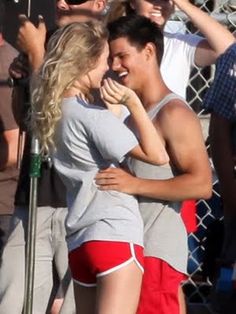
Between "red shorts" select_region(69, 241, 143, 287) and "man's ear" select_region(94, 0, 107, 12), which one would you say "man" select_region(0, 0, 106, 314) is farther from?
"red shorts" select_region(69, 241, 143, 287)

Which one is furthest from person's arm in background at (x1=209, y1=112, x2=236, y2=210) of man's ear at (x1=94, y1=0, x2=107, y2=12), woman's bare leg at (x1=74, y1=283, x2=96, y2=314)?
man's ear at (x1=94, y1=0, x2=107, y2=12)

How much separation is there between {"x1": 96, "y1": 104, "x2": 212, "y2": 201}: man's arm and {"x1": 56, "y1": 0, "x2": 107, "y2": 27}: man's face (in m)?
1.17

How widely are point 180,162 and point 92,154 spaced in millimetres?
374

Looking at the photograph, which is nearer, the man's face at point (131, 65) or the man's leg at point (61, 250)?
the man's face at point (131, 65)

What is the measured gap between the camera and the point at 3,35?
5.17 meters

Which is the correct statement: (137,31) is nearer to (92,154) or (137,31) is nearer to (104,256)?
(92,154)

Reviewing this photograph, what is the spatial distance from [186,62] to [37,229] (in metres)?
1.07

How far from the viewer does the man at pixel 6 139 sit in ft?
18.0

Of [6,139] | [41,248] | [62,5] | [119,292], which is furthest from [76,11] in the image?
[119,292]

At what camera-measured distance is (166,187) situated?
14.9ft

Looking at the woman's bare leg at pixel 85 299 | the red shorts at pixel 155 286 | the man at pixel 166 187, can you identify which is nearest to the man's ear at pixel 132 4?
the man at pixel 166 187

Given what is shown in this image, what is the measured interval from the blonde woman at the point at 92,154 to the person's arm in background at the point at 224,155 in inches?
12.7

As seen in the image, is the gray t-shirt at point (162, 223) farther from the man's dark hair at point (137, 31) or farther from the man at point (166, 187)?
the man's dark hair at point (137, 31)

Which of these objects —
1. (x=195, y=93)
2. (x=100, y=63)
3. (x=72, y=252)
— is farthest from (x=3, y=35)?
(x=195, y=93)
